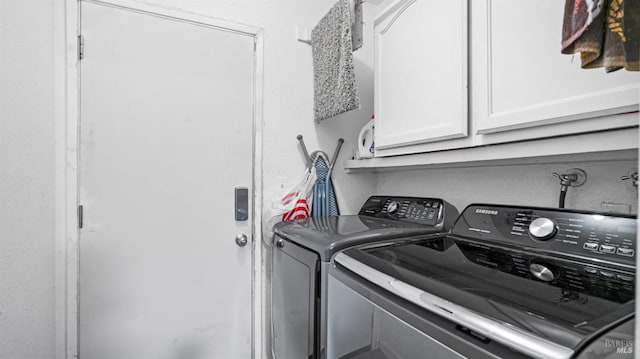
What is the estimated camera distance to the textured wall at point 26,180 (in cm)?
90

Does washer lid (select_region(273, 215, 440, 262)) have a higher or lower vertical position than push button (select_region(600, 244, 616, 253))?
lower

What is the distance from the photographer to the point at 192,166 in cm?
164

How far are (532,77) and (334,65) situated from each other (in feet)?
3.05

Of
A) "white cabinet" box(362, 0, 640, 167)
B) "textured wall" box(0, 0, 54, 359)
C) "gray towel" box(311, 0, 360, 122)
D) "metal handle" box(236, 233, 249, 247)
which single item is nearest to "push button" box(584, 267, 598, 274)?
"white cabinet" box(362, 0, 640, 167)

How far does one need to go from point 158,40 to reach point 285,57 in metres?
0.71

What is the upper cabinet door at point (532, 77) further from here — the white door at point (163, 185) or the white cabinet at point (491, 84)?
the white door at point (163, 185)

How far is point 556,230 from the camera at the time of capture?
1.00 metres

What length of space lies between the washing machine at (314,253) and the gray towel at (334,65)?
1.98 ft

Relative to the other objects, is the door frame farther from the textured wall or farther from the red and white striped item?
the red and white striped item

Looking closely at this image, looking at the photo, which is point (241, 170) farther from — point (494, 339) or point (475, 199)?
point (494, 339)

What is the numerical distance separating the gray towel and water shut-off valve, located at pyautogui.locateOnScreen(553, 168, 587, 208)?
2.97 ft

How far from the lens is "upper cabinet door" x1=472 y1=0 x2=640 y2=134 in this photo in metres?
0.79

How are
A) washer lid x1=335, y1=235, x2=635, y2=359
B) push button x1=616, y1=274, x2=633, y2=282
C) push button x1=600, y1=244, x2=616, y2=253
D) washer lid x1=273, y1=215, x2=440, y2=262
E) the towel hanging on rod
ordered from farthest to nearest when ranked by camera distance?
1. the towel hanging on rod
2. washer lid x1=273, y1=215, x2=440, y2=262
3. push button x1=600, y1=244, x2=616, y2=253
4. push button x1=616, y1=274, x2=633, y2=282
5. washer lid x1=335, y1=235, x2=635, y2=359

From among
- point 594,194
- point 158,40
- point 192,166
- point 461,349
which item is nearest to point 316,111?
point 192,166
